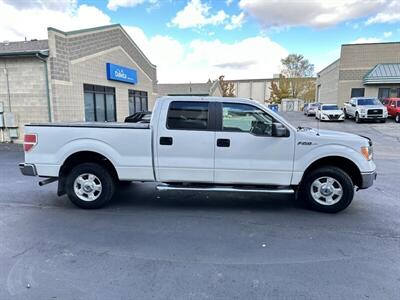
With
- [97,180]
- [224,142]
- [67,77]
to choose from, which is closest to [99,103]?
[67,77]

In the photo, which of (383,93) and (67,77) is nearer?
(67,77)

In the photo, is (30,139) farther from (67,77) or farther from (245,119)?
(67,77)

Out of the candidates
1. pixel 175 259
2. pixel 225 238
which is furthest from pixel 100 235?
pixel 225 238

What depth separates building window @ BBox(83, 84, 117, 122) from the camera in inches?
627

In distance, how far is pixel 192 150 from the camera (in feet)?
16.3

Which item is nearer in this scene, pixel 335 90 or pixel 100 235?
pixel 100 235

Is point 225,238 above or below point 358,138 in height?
below

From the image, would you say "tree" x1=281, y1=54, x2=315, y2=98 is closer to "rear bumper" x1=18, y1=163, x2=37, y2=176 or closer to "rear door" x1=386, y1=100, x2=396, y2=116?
"rear door" x1=386, y1=100, x2=396, y2=116

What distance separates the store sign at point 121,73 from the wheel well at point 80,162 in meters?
13.5

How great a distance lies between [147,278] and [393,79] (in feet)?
108

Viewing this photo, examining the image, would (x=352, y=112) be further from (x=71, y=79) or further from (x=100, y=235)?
(x=100, y=235)

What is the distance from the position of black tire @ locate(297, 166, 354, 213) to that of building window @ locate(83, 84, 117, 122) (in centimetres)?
1362

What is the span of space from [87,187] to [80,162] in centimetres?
51

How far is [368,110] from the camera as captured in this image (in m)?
22.3
